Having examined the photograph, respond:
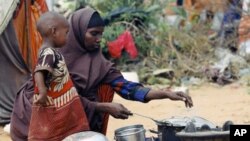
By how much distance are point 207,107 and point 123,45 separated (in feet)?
8.72

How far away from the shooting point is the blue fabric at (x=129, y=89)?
4.55 meters

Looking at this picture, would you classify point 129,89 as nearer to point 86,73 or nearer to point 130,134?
point 86,73

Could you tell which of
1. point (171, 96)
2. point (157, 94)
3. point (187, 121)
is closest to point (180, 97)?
point (171, 96)

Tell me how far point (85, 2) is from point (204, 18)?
2.49m

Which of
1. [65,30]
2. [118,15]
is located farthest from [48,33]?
[118,15]

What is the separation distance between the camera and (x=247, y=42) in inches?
430

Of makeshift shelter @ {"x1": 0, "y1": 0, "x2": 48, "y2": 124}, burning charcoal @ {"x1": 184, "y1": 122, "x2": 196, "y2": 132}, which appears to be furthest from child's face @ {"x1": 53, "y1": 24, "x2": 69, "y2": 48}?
makeshift shelter @ {"x1": 0, "y1": 0, "x2": 48, "y2": 124}

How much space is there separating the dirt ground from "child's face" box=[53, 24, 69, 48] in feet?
Answer: 9.16

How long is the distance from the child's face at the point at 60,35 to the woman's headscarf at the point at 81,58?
0.26m

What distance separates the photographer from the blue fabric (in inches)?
179

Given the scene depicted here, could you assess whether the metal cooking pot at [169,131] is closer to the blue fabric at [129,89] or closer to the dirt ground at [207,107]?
the blue fabric at [129,89]

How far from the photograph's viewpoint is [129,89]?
4.57 meters

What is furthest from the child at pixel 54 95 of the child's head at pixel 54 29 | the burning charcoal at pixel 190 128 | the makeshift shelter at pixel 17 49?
the makeshift shelter at pixel 17 49

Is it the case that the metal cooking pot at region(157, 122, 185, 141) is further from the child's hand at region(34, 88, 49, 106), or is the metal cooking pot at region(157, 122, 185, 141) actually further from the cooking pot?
the child's hand at region(34, 88, 49, 106)
